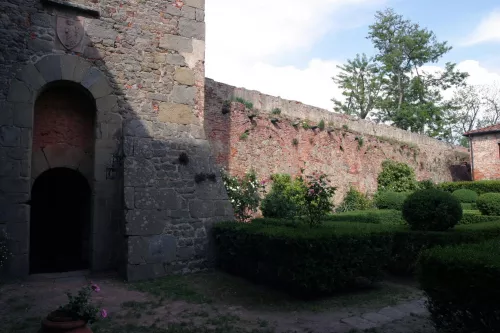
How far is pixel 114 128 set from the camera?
310 inches

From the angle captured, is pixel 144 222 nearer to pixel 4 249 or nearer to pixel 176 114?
pixel 4 249

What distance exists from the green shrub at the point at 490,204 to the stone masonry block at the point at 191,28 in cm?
966

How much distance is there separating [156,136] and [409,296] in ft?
17.4

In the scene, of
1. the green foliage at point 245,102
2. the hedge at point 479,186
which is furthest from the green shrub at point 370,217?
the hedge at point 479,186

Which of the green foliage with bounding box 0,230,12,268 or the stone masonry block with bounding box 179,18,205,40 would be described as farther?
the stone masonry block with bounding box 179,18,205,40

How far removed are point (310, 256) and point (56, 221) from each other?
252 inches

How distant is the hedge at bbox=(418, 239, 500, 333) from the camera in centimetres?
374

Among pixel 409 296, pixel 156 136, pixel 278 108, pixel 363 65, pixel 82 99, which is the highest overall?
pixel 363 65

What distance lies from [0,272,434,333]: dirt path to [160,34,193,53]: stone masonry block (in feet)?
15.1

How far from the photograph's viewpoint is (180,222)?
7.75m

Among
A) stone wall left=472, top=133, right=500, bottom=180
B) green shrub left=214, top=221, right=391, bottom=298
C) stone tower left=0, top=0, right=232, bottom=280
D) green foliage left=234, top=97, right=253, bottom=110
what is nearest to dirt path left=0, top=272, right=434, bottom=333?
green shrub left=214, top=221, right=391, bottom=298

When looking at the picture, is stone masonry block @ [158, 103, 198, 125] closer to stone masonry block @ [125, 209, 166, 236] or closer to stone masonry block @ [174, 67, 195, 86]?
stone masonry block @ [174, 67, 195, 86]

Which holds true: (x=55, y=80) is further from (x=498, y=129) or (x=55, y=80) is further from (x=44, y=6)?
(x=498, y=129)

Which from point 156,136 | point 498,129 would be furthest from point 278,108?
point 498,129
